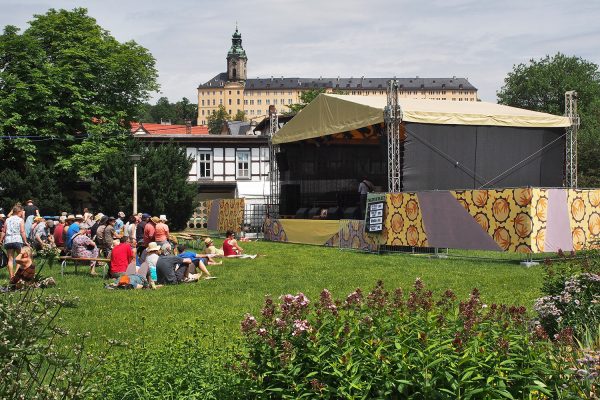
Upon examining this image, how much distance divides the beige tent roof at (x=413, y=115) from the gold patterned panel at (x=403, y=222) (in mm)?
2614

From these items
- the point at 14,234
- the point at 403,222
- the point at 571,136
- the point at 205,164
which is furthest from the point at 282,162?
the point at 205,164

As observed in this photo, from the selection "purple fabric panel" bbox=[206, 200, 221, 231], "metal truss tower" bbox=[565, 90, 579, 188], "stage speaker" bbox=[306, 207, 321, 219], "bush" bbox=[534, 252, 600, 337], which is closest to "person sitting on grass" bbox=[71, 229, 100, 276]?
"stage speaker" bbox=[306, 207, 321, 219]

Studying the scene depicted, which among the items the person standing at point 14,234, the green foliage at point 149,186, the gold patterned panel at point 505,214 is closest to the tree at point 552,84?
the green foliage at point 149,186

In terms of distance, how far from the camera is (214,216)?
35438 millimetres

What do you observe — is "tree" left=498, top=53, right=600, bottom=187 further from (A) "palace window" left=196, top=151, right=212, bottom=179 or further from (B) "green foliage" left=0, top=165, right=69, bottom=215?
(B) "green foliage" left=0, top=165, right=69, bottom=215

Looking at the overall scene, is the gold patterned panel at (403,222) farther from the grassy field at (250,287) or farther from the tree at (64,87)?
the tree at (64,87)

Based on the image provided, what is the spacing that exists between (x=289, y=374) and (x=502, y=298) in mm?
7192

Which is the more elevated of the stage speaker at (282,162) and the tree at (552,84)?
the tree at (552,84)

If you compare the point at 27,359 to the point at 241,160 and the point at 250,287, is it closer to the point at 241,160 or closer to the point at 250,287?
the point at 250,287

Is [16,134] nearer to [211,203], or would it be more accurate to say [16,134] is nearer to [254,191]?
[211,203]

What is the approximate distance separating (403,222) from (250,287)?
7824 mm

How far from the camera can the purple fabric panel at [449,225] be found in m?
18.0

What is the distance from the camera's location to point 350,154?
97.2 ft

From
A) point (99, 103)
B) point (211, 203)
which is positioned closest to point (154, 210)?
point (211, 203)
